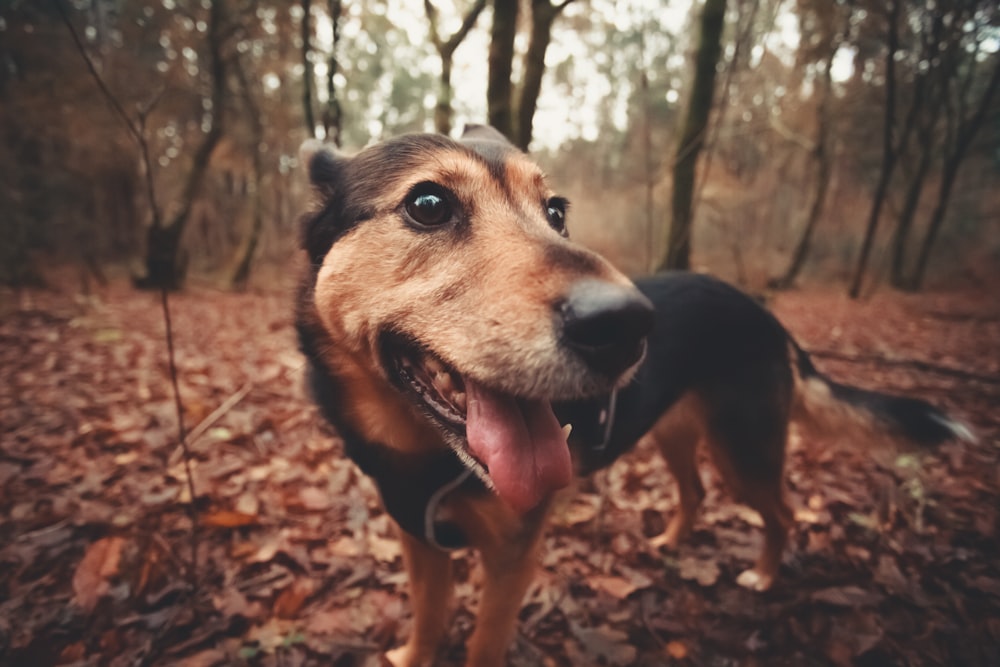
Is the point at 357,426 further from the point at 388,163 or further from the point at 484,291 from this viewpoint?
the point at 388,163

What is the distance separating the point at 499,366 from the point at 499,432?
0.26 metres

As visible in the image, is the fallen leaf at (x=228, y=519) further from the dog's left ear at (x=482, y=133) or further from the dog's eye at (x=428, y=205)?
the dog's left ear at (x=482, y=133)

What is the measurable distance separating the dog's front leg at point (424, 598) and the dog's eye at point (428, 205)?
1554 millimetres

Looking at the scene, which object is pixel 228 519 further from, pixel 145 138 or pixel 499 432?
pixel 499 432

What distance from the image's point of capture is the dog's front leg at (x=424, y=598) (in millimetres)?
2418

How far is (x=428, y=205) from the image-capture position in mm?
1925

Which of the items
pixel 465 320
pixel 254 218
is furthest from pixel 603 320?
pixel 254 218

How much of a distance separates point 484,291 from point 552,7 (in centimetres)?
421

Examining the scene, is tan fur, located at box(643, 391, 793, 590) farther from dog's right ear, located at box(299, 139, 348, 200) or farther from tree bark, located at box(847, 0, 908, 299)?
tree bark, located at box(847, 0, 908, 299)

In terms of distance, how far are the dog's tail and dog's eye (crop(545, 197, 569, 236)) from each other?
5.69 feet

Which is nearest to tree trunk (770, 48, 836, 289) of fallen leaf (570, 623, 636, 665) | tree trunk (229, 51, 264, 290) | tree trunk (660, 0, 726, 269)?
tree trunk (660, 0, 726, 269)

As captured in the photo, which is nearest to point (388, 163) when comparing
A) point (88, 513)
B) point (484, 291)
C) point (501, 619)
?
point (484, 291)

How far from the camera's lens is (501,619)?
7.11 feet

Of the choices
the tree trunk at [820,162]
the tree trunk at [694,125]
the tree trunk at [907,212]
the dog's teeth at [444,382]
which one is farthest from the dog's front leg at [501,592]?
the tree trunk at [907,212]
